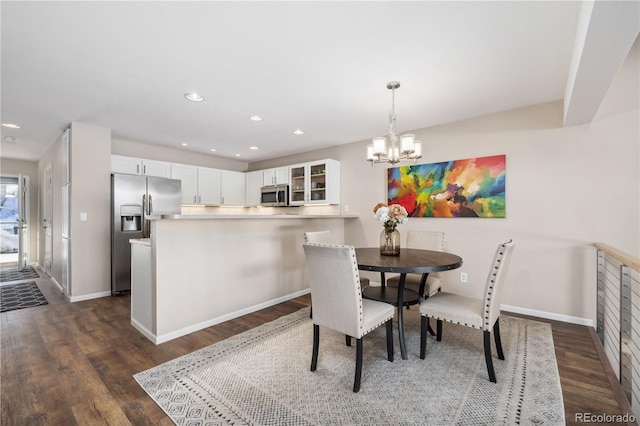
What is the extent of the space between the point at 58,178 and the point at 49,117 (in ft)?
4.52

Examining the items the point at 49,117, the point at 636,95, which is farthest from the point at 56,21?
the point at 636,95

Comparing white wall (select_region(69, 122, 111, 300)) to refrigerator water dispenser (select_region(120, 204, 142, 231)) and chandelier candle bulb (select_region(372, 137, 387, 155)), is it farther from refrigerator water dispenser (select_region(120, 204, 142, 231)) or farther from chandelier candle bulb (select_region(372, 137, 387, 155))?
chandelier candle bulb (select_region(372, 137, 387, 155))

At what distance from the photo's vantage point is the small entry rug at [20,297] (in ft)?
11.7

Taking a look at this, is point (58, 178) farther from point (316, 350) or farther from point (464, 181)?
point (464, 181)

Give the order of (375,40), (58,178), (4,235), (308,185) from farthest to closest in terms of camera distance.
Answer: (4,235), (308,185), (58,178), (375,40)

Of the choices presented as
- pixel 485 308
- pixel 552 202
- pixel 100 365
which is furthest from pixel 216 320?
pixel 552 202

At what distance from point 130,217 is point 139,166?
955 millimetres

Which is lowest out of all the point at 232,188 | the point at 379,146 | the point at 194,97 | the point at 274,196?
the point at 274,196

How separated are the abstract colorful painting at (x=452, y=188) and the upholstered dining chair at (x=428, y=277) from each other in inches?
27.9

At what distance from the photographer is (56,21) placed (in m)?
1.81

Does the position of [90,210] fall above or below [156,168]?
below

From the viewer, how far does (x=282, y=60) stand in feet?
7.47

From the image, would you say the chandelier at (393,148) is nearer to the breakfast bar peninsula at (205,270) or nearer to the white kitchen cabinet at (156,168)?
the breakfast bar peninsula at (205,270)

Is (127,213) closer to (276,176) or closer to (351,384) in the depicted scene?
(276,176)
